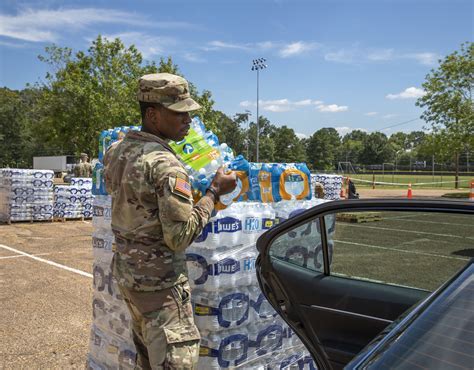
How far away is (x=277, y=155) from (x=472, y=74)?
62.5m

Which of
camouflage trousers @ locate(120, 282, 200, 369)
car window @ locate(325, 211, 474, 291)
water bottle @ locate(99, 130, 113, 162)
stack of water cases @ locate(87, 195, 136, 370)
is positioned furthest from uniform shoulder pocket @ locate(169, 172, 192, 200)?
water bottle @ locate(99, 130, 113, 162)

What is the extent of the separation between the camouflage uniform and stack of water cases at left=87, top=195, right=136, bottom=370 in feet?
3.62

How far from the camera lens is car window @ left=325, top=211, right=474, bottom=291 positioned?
2.38 metres

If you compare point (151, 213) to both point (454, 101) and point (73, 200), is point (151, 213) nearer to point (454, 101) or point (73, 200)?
point (73, 200)

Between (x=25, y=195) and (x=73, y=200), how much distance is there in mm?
1419

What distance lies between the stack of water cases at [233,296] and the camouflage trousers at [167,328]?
2.30 ft

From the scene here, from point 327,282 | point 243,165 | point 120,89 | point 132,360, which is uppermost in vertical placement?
point 120,89

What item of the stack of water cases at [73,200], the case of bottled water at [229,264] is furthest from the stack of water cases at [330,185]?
the case of bottled water at [229,264]

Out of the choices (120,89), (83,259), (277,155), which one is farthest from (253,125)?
(83,259)

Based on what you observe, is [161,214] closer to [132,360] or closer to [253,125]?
[132,360]

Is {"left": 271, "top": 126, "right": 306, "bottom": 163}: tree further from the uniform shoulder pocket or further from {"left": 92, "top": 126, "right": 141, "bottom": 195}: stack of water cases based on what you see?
the uniform shoulder pocket

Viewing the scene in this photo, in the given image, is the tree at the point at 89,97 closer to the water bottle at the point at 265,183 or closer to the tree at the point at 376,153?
the water bottle at the point at 265,183

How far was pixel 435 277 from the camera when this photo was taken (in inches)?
97.5

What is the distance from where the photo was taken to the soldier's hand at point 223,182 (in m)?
2.48
